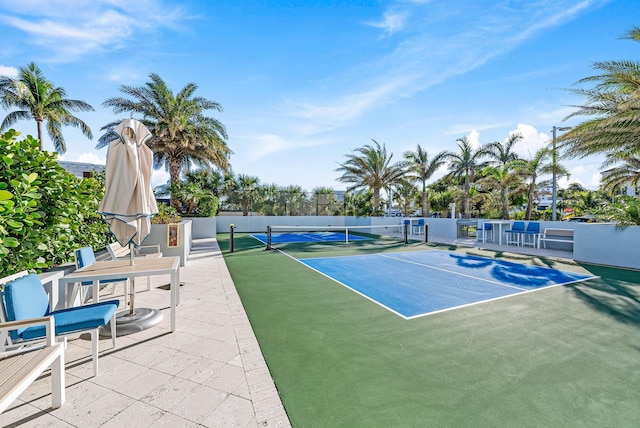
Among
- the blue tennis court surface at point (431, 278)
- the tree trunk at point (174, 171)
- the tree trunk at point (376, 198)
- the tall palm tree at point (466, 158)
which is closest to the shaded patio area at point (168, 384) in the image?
the blue tennis court surface at point (431, 278)

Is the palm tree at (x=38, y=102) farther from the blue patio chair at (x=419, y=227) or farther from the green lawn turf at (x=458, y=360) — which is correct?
the blue patio chair at (x=419, y=227)

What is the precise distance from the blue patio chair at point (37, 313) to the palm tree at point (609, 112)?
1307 cm

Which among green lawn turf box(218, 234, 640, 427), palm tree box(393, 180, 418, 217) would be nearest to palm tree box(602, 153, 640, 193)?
palm tree box(393, 180, 418, 217)

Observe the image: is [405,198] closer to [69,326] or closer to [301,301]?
[301,301]

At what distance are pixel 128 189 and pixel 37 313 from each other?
1753 millimetres

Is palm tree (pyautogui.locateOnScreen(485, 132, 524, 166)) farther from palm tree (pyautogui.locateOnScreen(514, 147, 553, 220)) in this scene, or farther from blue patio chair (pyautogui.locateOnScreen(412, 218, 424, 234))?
blue patio chair (pyautogui.locateOnScreen(412, 218, 424, 234))

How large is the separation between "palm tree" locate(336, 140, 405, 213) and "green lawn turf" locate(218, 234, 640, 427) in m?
18.5

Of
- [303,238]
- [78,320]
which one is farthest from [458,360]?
[303,238]

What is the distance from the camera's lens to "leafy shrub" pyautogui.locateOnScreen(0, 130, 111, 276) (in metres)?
3.43

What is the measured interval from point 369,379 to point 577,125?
1144 centimetres

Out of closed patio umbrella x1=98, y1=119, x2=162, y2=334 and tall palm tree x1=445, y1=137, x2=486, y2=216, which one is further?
tall palm tree x1=445, y1=137, x2=486, y2=216

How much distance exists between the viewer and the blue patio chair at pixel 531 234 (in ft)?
45.3

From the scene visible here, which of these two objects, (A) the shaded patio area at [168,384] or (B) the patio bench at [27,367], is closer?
(B) the patio bench at [27,367]

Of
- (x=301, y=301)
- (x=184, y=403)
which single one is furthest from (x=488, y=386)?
(x=301, y=301)
